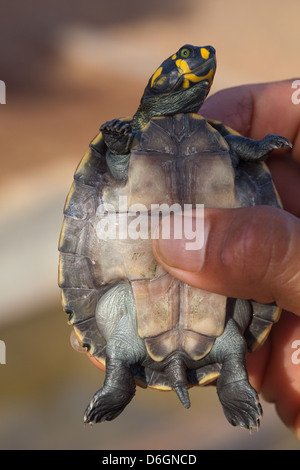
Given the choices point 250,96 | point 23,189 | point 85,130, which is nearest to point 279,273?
point 250,96

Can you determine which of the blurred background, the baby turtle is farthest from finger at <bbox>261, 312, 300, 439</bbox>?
the baby turtle

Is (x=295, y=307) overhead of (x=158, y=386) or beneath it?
overhead

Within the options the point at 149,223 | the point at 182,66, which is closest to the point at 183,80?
the point at 182,66

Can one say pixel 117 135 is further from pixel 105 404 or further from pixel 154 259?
pixel 105 404

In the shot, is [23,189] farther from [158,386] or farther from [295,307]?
[295,307]

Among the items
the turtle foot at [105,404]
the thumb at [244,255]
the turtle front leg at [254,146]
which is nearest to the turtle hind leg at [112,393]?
the turtle foot at [105,404]
